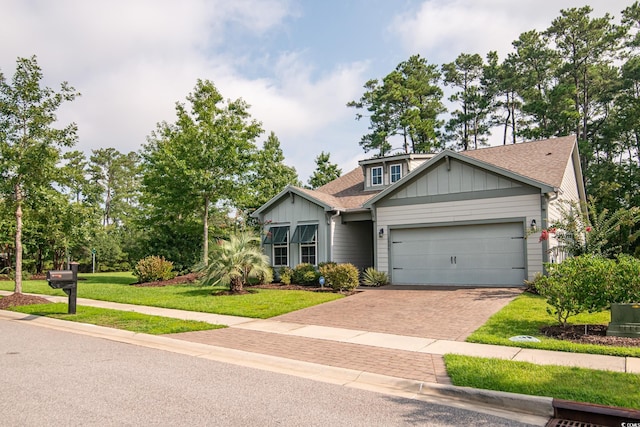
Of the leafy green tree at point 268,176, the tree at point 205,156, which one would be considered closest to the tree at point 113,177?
the leafy green tree at point 268,176

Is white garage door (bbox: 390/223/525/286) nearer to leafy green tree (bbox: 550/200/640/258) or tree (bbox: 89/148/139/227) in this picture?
leafy green tree (bbox: 550/200/640/258)

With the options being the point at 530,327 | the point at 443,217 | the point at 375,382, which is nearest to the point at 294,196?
the point at 443,217

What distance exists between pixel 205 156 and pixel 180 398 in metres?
17.3

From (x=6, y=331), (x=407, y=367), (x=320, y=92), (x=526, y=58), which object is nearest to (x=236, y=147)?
(x=320, y=92)

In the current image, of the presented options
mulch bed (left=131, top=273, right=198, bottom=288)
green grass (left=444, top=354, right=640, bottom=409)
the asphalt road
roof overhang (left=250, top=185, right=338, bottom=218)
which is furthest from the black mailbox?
roof overhang (left=250, top=185, right=338, bottom=218)

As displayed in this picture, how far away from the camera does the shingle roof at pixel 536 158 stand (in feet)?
51.9

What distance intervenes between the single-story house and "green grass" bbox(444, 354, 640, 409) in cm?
848

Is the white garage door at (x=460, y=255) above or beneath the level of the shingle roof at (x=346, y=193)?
beneath

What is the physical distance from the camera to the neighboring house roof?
1547 centimetres

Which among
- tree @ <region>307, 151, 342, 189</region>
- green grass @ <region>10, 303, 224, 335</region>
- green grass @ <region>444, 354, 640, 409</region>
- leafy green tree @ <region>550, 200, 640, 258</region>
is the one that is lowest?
green grass @ <region>10, 303, 224, 335</region>

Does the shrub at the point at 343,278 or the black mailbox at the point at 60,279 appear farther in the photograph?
the shrub at the point at 343,278

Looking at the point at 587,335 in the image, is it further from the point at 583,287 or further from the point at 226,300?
the point at 226,300

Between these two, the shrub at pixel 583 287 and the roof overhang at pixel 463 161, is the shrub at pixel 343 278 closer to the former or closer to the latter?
the roof overhang at pixel 463 161

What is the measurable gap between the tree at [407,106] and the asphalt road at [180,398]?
114ft
